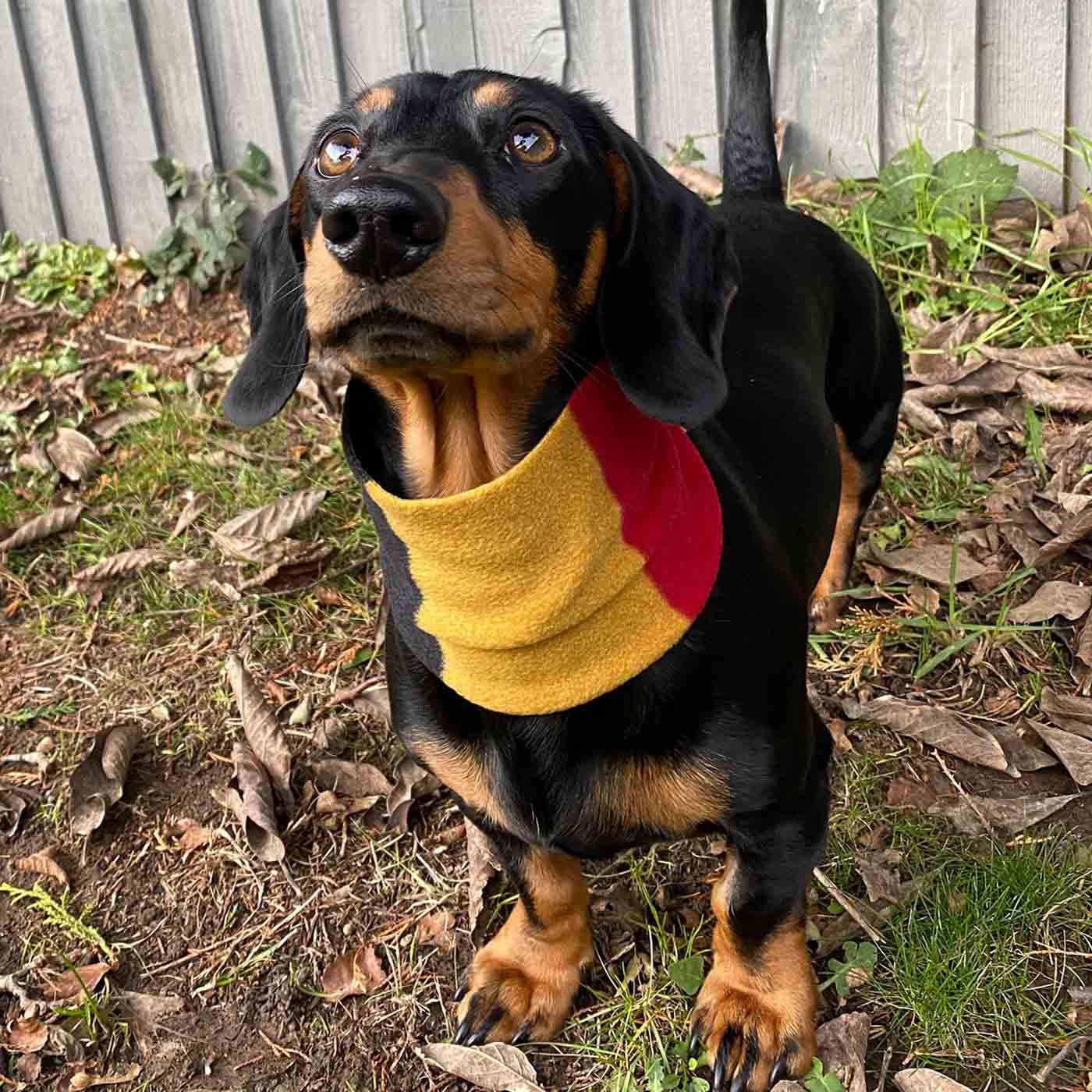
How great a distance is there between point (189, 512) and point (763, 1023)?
253 cm

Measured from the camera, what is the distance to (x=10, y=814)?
10.2ft

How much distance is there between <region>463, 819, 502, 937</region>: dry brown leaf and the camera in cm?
275

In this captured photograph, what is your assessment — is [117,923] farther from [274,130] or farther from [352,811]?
[274,130]

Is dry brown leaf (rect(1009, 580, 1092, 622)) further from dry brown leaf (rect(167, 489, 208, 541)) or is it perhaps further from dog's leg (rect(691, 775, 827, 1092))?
dry brown leaf (rect(167, 489, 208, 541))

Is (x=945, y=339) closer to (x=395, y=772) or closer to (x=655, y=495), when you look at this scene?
(x=395, y=772)

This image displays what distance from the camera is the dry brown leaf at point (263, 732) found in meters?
3.06

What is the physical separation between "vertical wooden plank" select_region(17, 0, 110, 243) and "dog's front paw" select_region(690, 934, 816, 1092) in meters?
4.24

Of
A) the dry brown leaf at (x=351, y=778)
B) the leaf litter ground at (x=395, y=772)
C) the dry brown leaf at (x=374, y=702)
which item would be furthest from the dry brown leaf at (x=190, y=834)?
the dry brown leaf at (x=374, y=702)

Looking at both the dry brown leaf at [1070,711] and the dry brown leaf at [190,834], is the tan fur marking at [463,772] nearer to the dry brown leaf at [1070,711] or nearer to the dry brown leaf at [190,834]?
the dry brown leaf at [190,834]

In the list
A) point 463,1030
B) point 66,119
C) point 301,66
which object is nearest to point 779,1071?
point 463,1030

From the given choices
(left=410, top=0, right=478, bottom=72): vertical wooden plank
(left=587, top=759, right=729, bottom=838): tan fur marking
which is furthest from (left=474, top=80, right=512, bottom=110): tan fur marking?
(left=410, top=0, right=478, bottom=72): vertical wooden plank

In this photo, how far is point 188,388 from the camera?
15.3 feet

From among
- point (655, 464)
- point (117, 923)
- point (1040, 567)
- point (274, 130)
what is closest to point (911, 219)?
point (1040, 567)

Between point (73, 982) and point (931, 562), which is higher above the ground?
point (931, 562)
